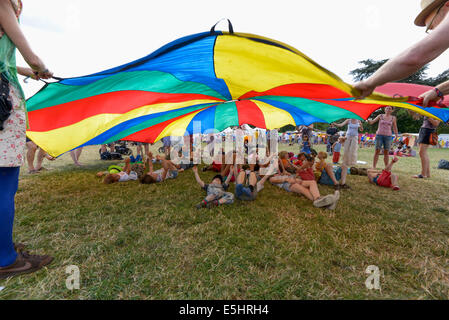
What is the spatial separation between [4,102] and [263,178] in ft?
10.2

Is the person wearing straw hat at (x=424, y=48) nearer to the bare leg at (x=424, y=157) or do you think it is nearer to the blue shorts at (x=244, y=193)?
the blue shorts at (x=244, y=193)

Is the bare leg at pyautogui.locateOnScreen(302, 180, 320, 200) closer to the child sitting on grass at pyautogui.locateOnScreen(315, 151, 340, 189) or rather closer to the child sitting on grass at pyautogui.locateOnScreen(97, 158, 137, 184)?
the child sitting on grass at pyautogui.locateOnScreen(315, 151, 340, 189)

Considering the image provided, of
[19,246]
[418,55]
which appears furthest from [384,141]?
[19,246]

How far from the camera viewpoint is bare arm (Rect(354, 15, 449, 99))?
897 mm

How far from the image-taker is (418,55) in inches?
37.3

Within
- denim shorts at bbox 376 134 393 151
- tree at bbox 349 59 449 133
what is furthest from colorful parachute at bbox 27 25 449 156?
tree at bbox 349 59 449 133

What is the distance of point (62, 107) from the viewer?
2.35m

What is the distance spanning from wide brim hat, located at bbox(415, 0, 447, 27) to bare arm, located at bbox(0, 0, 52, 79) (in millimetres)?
2422

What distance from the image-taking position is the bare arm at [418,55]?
90 centimetres

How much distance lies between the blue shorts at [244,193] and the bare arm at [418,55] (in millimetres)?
2055

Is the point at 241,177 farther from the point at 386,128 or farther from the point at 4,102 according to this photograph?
the point at 386,128

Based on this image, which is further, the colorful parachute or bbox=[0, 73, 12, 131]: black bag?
the colorful parachute

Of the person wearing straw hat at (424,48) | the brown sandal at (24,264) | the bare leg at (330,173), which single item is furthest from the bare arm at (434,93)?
the brown sandal at (24,264)
